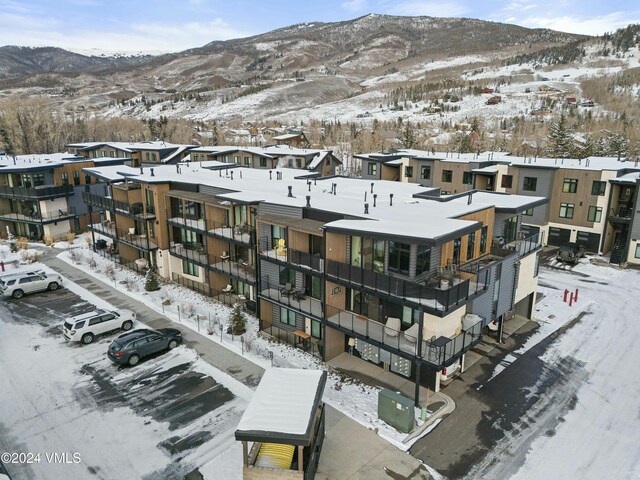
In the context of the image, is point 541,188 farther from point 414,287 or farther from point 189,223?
point 189,223

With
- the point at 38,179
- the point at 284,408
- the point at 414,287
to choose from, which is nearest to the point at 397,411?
the point at 414,287

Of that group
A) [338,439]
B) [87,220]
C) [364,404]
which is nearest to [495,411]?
[364,404]

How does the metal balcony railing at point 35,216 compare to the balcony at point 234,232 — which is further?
the metal balcony railing at point 35,216

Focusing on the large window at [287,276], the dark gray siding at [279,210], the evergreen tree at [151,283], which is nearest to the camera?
the dark gray siding at [279,210]

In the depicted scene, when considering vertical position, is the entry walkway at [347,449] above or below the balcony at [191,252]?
below

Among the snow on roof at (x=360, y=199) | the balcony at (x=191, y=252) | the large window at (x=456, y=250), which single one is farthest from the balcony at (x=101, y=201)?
the large window at (x=456, y=250)

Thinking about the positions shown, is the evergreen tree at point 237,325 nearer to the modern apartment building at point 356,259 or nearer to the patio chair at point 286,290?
the modern apartment building at point 356,259

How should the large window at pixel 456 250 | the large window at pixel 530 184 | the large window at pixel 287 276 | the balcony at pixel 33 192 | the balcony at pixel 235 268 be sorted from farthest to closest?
the large window at pixel 530 184
the balcony at pixel 33 192
the balcony at pixel 235 268
the large window at pixel 287 276
the large window at pixel 456 250
